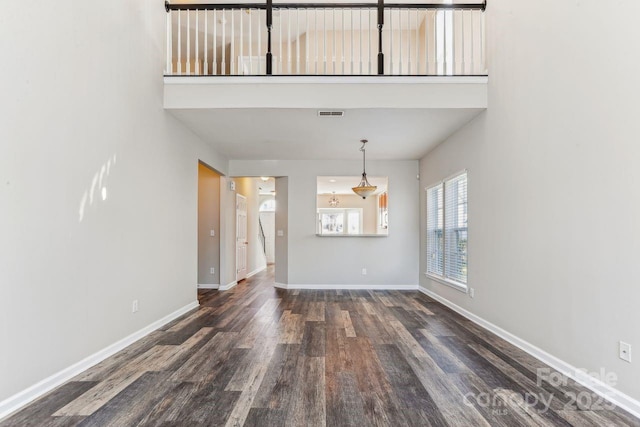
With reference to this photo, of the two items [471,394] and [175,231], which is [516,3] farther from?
[175,231]

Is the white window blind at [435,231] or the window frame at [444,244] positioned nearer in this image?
the window frame at [444,244]

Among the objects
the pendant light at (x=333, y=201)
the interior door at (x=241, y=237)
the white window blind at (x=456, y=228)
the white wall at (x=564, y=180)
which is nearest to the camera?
the white wall at (x=564, y=180)

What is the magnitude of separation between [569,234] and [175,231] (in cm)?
408

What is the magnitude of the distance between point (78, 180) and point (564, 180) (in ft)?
12.2

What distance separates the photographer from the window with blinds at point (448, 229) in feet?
15.7

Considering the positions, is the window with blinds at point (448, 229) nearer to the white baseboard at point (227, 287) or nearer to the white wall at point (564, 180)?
the white wall at point (564, 180)

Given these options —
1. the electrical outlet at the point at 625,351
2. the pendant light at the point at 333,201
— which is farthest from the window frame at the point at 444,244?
the pendant light at the point at 333,201

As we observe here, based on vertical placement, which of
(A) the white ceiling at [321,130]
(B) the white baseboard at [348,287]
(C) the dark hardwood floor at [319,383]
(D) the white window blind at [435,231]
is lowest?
(B) the white baseboard at [348,287]

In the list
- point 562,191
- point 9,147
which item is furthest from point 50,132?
point 562,191

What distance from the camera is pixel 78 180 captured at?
265 centimetres

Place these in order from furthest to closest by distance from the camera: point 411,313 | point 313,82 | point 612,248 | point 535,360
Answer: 1. point 411,313
2. point 313,82
3. point 535,360
4. point 612,248

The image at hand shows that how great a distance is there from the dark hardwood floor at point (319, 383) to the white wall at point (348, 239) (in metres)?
2.70

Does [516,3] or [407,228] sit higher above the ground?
[516,3]

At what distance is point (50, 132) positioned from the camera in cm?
239
